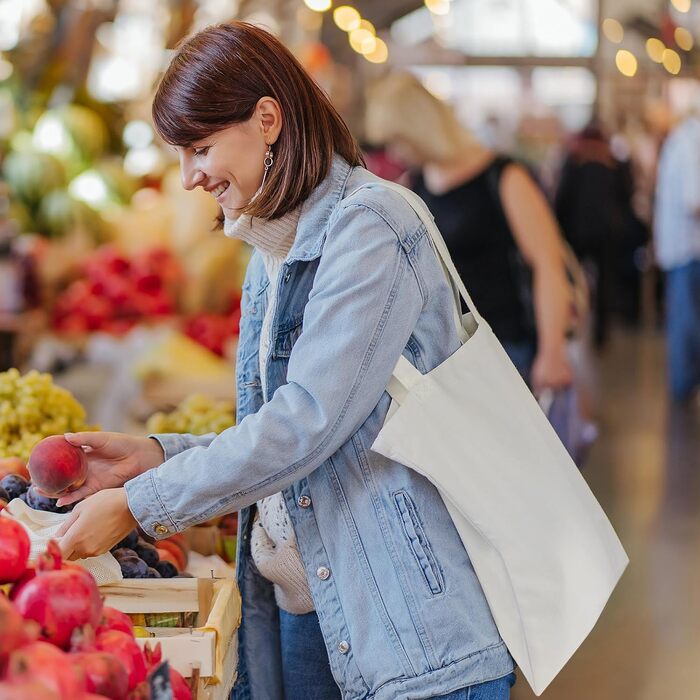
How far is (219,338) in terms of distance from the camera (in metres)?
4.25

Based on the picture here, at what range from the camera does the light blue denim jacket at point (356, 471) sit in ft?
4.78

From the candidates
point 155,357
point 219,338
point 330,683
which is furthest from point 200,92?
point 219,338

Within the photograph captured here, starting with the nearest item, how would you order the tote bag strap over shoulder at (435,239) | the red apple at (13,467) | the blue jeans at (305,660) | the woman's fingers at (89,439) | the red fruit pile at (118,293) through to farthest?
the tote bag strap over shoulder at (435,239), the woman's fingers at (89,439), the blue jeans at (305,660), the red apple at (13,467), the red fruit pile at (118,293)

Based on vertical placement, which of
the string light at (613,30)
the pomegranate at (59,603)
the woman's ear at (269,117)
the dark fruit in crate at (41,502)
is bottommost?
the string light at (613,30)

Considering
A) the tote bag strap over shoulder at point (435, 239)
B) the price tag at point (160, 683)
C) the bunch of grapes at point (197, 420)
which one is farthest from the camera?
the bunch of grapes at point (197, 420)

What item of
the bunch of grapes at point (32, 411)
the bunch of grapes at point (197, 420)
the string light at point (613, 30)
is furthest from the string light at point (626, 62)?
the bunch of grapes at point (32, 411)

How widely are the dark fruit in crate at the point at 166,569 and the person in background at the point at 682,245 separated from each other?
20.1ft

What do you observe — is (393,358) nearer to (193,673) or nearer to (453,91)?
(193,673)

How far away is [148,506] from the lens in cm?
149

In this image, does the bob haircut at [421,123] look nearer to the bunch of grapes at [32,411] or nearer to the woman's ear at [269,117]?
the bunch of grapes at [32,411]

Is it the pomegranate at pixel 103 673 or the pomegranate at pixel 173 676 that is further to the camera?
the pomegranate at pixel 173 676

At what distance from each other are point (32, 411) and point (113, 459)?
1.90 ft

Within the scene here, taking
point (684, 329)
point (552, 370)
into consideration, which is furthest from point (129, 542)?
point (684, 329)

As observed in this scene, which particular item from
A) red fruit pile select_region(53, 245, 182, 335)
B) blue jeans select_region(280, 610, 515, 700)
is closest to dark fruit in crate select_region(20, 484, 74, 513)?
blue jeans select_region(280, 610, 515, 700)
